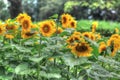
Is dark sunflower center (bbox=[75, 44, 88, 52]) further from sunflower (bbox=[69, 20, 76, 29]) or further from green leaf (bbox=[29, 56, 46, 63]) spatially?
sunflower (bbox=[69, 20, 76, 29])

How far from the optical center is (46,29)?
2473 millimetres

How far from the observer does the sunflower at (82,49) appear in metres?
2.29

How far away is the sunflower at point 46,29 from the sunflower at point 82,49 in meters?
0.24

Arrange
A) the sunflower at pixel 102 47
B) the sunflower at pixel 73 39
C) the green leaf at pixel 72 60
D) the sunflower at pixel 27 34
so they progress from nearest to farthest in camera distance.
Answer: the green leaf at pixel 72 60, the sunflower at pixel 73 39, the sunflower at pixel 27 34, the sunflower at pixel 102 47

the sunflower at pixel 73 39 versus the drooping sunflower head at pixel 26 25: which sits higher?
the drooping sunflower head at pixel 26 25

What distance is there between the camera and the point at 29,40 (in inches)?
100

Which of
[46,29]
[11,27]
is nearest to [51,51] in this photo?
[46,29]

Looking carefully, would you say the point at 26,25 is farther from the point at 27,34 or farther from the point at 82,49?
the point at 82,49

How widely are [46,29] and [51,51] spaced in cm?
14

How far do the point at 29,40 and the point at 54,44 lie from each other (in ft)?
0.52

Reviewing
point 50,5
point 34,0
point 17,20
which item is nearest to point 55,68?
point 17,20

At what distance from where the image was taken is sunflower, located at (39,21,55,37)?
8.09 feet

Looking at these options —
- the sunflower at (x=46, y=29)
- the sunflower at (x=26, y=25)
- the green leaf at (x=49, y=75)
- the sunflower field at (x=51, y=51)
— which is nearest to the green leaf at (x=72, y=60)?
the sunflower field at (x=51, y=51)

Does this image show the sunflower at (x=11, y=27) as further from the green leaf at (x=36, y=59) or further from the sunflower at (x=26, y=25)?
the green leaf at (x=36, y=59)
